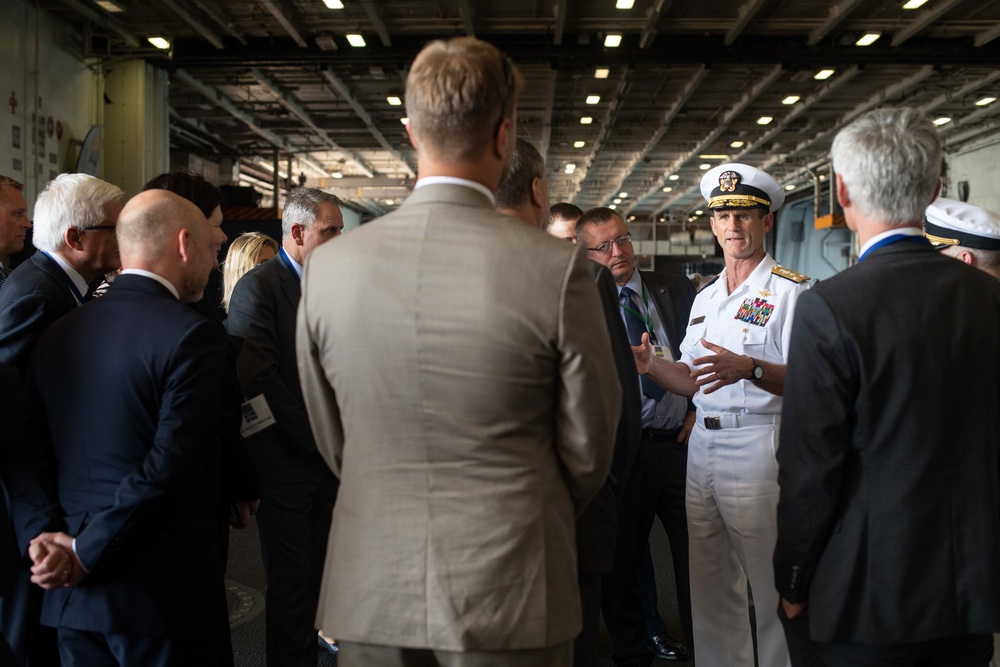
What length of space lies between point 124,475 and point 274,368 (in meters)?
1.12

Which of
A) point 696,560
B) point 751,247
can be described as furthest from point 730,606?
point 751,247

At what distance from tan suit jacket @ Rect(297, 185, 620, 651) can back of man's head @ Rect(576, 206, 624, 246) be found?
76.3 inches

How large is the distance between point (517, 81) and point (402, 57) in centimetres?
1048

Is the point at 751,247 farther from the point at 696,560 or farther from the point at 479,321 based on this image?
the point at 479,321

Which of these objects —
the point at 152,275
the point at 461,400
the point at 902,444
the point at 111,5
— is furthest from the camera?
the point at 111,5

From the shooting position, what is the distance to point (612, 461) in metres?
1.80

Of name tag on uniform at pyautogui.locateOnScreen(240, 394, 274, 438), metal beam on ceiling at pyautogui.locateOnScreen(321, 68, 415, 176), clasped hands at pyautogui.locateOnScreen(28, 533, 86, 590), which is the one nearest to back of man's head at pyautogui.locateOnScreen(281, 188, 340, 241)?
name tag on uniform at pyautogui.locateOnScreen(240, 394, 274, 438)

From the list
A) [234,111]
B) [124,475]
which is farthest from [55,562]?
[234,111]

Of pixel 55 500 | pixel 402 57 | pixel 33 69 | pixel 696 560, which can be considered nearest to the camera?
pixel 55 500

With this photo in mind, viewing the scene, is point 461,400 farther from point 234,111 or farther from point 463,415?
point 234,111

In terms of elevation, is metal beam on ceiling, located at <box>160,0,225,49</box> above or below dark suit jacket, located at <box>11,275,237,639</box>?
above

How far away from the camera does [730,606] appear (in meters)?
2.88

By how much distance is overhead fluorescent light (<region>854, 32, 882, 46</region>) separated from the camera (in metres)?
10.9

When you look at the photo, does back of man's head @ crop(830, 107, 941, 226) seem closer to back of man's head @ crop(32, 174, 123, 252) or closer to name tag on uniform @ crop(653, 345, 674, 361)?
name tag on uniform @ crop(653, 345, 674, 361)
